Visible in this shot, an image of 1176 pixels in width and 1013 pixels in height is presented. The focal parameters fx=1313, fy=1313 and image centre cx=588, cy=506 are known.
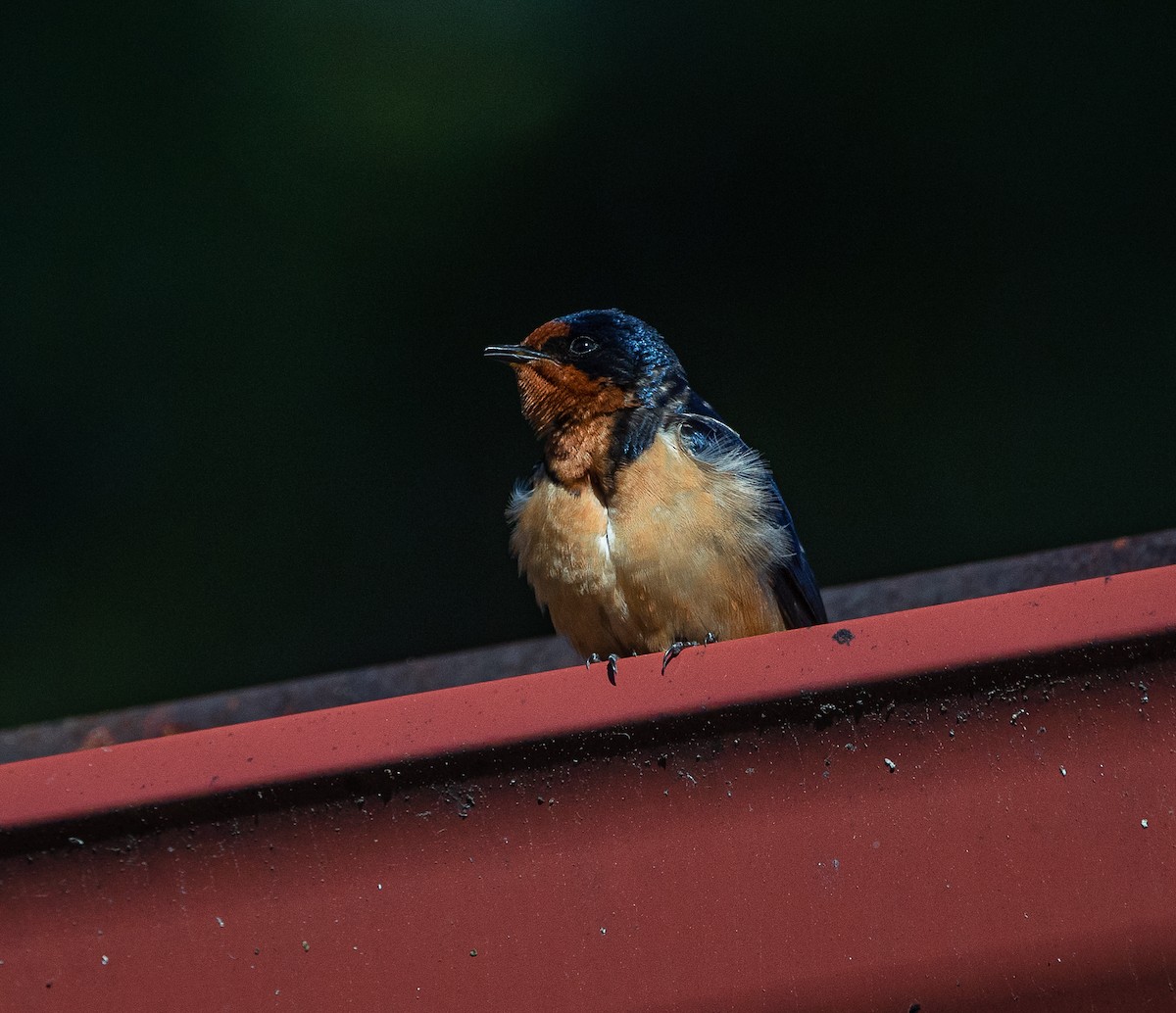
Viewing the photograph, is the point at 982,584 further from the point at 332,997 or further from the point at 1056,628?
the point at 332,997

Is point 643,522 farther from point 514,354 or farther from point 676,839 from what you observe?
point 676,839

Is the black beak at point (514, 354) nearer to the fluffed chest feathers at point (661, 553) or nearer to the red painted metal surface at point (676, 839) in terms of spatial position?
the fluffed chest feathers at point (661, 553)

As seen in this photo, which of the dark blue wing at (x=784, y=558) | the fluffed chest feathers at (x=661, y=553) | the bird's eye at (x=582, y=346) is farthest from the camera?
the bird's eye at (x=582, y=346)

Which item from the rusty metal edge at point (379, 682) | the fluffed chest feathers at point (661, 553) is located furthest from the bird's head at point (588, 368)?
the rusty metal edge at point (379, 682)

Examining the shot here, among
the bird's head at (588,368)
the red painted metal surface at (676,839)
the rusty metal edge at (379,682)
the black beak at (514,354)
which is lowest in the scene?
the rusty metal edge at (379,682)

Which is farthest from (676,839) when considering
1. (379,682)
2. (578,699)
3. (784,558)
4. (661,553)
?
(379,682)

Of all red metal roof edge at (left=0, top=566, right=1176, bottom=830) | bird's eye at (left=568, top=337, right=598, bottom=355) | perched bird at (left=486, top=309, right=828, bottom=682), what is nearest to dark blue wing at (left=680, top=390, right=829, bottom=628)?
perched bird at (left=486, top=309, right=828, bottom=682)

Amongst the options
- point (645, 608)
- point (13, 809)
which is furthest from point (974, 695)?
point (645, 608)

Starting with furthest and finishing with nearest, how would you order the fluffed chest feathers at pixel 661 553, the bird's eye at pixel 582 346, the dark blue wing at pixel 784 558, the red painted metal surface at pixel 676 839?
1. the bird's eye at pixel 582 346
2. the dark blue wing at pixel 784 558
3. the fluffed chest feathers at pixel 661 553
4. the red painted metal surface at pixel 676 839
